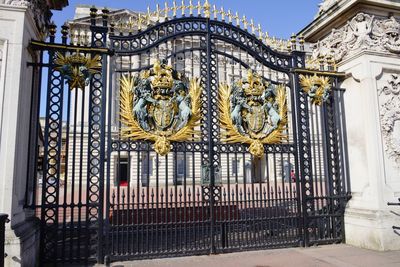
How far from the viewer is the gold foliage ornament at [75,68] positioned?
6.17 metres

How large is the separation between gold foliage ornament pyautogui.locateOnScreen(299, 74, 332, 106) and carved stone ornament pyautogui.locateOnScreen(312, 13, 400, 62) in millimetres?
784

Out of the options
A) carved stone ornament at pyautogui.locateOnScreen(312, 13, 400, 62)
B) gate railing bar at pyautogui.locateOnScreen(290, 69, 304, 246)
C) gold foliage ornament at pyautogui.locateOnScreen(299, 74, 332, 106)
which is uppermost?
carved stone ornament at pyautogui.locateOnScreen(312, 13, 400, 62)

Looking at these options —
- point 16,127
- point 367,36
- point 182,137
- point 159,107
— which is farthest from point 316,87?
point 16,127

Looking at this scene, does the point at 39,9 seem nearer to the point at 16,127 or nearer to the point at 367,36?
the point at 16,127

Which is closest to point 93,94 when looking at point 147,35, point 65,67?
point 65,67

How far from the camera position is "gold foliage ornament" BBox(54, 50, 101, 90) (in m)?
6.17

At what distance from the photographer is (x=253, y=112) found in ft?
23.9

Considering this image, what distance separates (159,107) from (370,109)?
4.38 metres

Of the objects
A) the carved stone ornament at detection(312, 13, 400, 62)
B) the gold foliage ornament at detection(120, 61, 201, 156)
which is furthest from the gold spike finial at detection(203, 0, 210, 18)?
the carved stone ornament at detection(312, 13, 400, 62)

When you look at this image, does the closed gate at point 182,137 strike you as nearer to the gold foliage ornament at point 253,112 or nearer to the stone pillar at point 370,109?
the gold foliage ornament at point 253,112

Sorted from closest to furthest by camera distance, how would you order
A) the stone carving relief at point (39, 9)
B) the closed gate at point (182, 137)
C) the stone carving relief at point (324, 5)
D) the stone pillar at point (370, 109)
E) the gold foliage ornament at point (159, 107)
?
1. the stone carving relief at point (39, 9)
2. the closed gate at point (182, 137)
3. the gold foliage ornament at point (159, 107)
4. the stone pillar at point (370, 109)
5. the stone carving relief at point (324, 5)

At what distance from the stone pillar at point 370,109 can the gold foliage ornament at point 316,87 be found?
55 centimetres

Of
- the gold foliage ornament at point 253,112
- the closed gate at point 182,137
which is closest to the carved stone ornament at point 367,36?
the closed gate at point 182,137

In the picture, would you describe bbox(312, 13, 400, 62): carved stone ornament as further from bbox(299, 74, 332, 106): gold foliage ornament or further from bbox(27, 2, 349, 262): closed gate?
bbox(299, 74, 332, 106): gold foliage ornament
